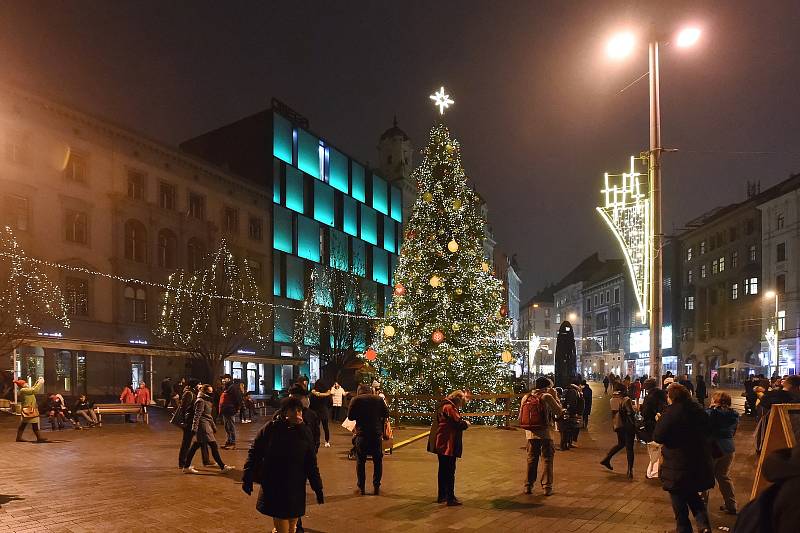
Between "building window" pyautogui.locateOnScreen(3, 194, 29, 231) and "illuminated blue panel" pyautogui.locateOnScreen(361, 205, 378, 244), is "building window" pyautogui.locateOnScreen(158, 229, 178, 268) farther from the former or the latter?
"illuminated blue panel" pyautogui.locateOnScreen(361, 205, 378, 244)

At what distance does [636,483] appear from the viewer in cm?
1093

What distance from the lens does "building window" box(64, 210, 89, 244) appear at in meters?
30.5

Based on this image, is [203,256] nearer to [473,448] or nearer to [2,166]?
[2,166]

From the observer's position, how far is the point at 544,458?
9.94 meters

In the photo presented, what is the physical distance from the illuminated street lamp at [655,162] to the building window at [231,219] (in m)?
31.5

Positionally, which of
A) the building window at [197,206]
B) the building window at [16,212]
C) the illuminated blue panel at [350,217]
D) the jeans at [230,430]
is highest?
Answer: the illuminated blue panel at [350,217]

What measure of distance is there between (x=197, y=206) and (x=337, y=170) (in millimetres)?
16230

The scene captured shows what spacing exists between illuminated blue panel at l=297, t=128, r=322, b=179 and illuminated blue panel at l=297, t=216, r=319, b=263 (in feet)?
12.3

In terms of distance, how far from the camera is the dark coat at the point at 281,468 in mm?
5801

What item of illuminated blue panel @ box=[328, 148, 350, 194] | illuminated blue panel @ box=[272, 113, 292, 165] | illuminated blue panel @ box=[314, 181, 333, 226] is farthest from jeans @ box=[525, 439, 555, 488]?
illuminated blue panel @ box=[328, 148, 350, 194]

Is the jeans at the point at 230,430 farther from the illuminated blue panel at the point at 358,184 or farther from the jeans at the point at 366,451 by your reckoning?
the illuminated blue panel at the point at 358,184

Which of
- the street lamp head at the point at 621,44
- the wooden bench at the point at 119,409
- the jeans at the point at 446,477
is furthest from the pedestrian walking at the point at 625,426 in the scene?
the wooden bench at the point at 119,409

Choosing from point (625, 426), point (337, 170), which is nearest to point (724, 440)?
point (625, 426)

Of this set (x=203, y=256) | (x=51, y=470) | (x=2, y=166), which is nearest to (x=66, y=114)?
(x=2, y=166)
